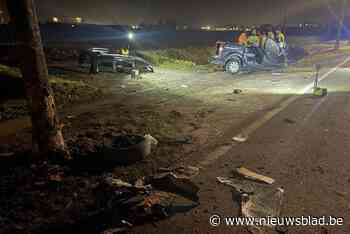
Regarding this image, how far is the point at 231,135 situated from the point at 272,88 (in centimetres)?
663

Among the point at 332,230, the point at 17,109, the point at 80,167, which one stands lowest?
the point at 332,230

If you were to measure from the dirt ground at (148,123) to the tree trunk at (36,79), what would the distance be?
1.44ft

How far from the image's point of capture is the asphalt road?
368 centimetres

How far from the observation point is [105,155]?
5090 millimetres

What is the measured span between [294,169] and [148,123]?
11.9 feet

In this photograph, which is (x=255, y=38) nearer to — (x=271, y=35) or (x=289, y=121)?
(x=271, y=35)

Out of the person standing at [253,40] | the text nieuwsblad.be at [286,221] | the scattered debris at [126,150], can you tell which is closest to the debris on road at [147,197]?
the scattered debris at [126,150]

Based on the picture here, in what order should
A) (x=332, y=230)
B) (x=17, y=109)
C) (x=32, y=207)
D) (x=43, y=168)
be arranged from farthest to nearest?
(x=17, y=109), (x=43, y=168), (x=32, y=207), (x=332, y=230)

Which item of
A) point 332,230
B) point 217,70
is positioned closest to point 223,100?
point 332,230

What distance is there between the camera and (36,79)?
15.9ft

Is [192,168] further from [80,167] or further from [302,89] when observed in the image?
[302,89]

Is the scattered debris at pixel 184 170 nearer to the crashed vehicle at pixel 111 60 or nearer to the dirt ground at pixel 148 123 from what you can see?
the dirt ground at pixel 148 123

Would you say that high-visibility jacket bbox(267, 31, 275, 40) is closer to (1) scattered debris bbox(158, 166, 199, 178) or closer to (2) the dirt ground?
(2) the dirt ground

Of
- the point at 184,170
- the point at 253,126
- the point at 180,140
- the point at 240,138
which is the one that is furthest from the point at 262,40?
the point at 184,170
